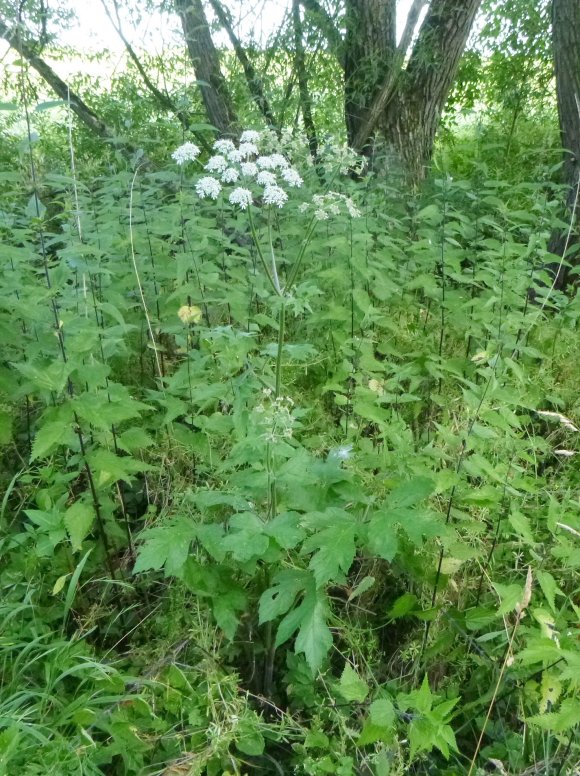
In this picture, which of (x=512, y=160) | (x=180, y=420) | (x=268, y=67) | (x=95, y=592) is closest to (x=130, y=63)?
(x=268, y=67)

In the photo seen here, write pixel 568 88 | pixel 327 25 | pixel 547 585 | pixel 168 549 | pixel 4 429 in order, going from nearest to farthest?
1. pixel 168 549
2. pixel 547 585
3. pixel 4 429
4. pixel 568 88
5. pixel 327 25

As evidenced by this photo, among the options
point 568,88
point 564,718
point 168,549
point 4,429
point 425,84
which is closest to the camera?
point 564,718

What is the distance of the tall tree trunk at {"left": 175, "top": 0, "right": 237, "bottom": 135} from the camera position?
5449mm

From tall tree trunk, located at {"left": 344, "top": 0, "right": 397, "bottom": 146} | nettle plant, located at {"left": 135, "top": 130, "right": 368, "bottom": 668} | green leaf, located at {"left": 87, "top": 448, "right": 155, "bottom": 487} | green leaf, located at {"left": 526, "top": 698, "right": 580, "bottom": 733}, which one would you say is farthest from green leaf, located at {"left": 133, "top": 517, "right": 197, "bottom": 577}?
tall tree trunk, located at {"left": 344, "top": 0, "right": 397, "bottom": 146}

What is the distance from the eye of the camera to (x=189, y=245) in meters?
3.07

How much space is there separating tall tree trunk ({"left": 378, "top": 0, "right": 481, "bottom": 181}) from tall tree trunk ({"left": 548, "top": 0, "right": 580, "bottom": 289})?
2.99 feet

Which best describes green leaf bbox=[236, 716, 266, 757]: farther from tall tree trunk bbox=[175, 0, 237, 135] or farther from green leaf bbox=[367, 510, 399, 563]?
tall tree trunk bbox=[175, 0, 237, 135]

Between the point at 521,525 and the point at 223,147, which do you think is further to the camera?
the point at 223,147

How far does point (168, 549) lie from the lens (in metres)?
1.65

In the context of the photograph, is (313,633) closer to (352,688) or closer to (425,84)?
(352,688)

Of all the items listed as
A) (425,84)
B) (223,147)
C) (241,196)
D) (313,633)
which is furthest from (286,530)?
(425,84)

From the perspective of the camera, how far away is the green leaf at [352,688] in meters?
1.64

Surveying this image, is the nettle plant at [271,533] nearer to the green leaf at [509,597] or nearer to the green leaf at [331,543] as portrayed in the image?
the green leaf at [331,543]

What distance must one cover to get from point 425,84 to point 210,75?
2007mm
